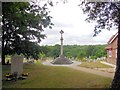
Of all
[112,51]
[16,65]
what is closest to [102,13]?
[16,65]

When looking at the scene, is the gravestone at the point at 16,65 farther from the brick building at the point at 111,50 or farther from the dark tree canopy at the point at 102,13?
the brick building at the point at 111,50

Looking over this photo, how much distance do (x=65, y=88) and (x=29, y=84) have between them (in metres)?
2.24

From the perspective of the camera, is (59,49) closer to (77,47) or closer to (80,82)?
(77,47)

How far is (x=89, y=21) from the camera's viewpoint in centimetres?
1367

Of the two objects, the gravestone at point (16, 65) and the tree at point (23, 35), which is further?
the tree at point (23, 35)

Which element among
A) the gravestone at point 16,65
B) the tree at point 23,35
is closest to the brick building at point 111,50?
the tree at point 23,35

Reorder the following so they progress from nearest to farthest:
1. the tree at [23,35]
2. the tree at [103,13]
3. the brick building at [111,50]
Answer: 1. the tree at [103,13]
2. the tree at [23,35]
3. the brick building at [111,50]

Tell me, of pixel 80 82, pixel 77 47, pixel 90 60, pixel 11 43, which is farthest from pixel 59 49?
pixel 80 82

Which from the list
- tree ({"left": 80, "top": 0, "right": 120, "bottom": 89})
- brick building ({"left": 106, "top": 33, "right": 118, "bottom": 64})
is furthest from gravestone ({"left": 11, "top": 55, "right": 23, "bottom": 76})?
brick building ({"left": 106, "top": 33, "right": 118, "bottom": 64})

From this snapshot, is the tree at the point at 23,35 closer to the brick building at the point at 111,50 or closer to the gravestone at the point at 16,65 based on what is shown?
the gravestone at the point at 16,65

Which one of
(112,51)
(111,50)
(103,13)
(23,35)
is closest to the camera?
(103,13)

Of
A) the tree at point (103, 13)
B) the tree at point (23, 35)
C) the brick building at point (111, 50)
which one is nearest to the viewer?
the tree at point (103, 13)

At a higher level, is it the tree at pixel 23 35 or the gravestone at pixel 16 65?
the tree at pixel 23 35

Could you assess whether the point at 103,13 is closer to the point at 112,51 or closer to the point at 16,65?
the point at 16,65
